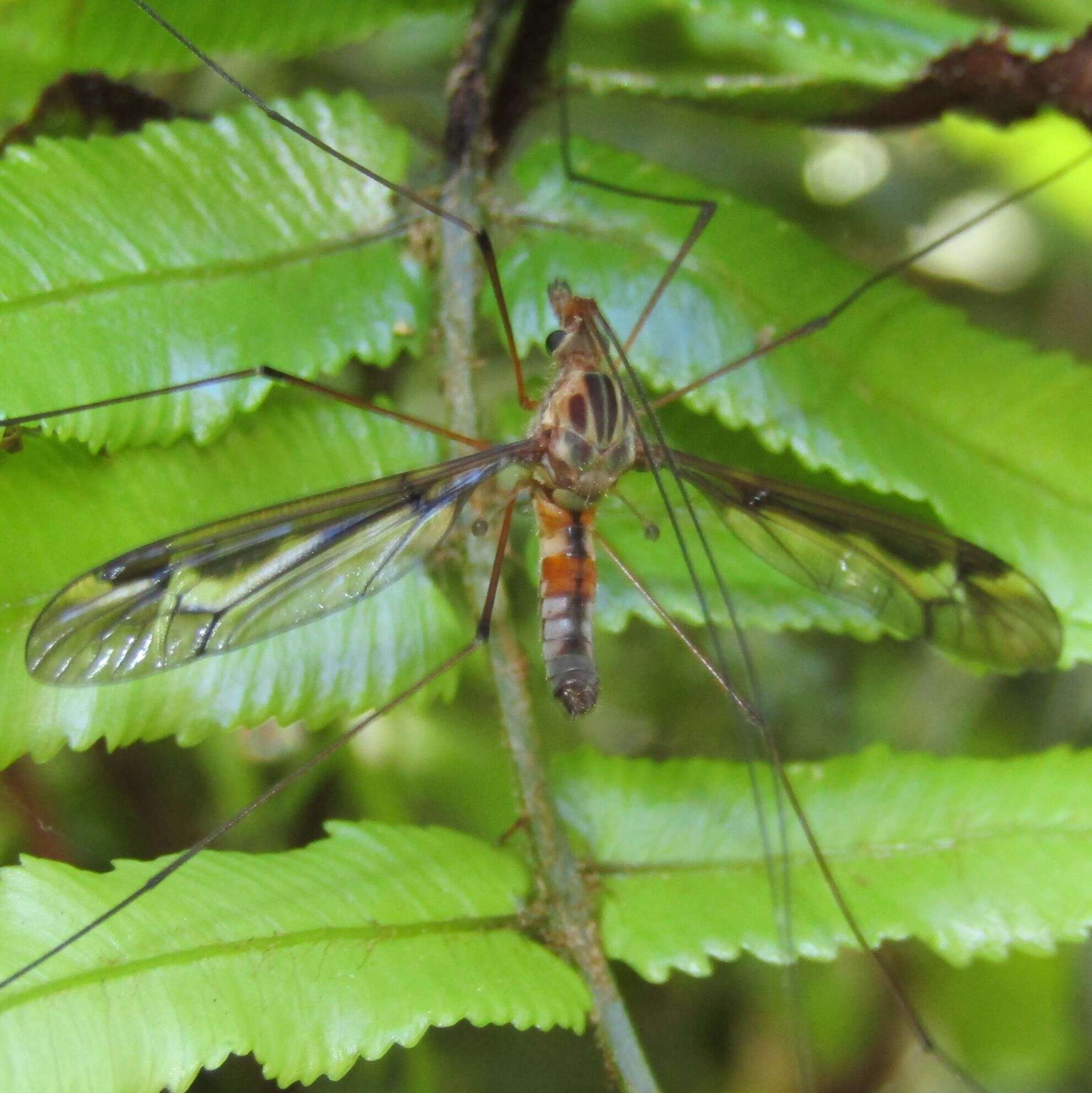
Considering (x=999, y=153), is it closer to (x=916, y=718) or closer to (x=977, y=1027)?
(x=916, y=718)

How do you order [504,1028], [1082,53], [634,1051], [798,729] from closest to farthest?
[634,1051], [1082,53], [504,1028], [798,729]

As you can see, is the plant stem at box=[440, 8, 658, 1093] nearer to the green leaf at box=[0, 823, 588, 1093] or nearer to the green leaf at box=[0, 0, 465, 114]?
the green leaf at box=[0, 823, 588, 1093]

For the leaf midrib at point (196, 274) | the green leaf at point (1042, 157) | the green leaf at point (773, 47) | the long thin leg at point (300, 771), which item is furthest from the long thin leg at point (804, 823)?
the green leaf at point (1042, 157)

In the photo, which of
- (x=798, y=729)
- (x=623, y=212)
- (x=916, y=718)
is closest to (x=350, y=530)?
(x=623, y=212)

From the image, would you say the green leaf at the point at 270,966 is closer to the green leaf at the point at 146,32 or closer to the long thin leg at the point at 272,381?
the long thin leg at the point at 272,381

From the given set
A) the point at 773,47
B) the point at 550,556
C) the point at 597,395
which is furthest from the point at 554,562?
the point at 773,47

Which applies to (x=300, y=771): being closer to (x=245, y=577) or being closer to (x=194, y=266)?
(x=245, y=577)
